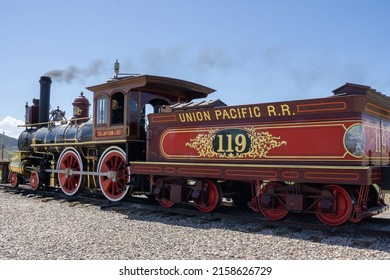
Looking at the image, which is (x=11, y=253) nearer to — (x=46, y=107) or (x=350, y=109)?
(x=350, y=109)

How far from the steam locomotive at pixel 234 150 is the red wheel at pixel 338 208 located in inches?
0.7

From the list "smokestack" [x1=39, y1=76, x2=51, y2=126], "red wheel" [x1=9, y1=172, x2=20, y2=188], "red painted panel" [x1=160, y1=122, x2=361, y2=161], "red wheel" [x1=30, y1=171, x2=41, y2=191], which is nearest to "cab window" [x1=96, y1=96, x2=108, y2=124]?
"red painted panel" [x1=160, y1=122, x2=361, y2=161]

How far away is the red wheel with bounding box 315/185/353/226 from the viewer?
648 centimetres

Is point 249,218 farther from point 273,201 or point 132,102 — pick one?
point 132,102

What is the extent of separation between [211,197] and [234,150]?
122 cm

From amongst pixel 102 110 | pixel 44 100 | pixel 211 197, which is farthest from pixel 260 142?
pixel 44 100

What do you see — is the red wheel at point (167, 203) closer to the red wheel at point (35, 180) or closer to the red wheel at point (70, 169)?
the red wheel at point (70, 169)

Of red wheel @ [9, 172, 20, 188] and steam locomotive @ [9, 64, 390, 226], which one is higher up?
steam locomotive @ [9, 64, 390, 226]

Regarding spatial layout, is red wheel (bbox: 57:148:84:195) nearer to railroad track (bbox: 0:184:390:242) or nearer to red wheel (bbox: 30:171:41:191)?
railroad track (bbox: 0:184:390:242)

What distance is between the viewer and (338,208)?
6641mm

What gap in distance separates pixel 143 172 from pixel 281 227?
11.5 ft

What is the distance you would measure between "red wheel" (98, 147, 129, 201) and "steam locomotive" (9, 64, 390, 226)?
1.1 inches

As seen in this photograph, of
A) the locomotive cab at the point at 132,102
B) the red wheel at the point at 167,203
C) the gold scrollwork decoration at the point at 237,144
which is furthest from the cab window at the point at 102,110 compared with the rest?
the gold scrollwork decoration at the point at 237,144

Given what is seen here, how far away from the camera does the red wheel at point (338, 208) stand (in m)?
6.48
